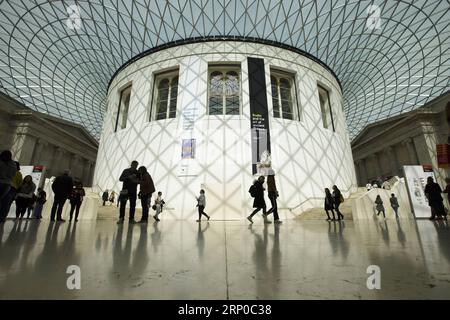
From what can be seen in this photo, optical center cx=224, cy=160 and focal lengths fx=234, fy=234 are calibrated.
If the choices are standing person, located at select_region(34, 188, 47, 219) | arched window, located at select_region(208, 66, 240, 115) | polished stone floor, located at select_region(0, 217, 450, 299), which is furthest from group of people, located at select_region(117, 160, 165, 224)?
arched window, located at select_region(208, 66, 240, 115)

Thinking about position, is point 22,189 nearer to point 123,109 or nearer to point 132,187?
point 132,187

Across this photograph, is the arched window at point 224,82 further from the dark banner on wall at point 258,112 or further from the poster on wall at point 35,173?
the poster on wall at point 35,173

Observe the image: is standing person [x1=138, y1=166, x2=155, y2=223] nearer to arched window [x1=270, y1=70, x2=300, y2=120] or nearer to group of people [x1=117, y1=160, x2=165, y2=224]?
group of people [x1=117, y1=160, x2=165, y2=224]

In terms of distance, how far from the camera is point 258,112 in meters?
20.0

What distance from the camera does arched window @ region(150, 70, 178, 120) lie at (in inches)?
868

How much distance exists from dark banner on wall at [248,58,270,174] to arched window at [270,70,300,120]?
2.14 meters

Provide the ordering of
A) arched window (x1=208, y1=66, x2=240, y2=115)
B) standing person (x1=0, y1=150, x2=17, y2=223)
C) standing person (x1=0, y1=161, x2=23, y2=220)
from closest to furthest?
1. standing person (x1=0, y1=150, x2=17, y2=223)
2. standing person (x1=0, y1=161, x2=23, y2=220)
3. arched window (x1=208, y1=66, x2=240, y2=115)

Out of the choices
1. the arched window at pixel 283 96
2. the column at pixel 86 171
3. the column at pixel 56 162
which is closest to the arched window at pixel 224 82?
the arched window at pixel 283 96

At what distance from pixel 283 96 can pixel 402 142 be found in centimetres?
2591

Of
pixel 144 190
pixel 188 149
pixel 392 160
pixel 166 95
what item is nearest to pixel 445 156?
pixel 144 190

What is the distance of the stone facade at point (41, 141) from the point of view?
32.1m

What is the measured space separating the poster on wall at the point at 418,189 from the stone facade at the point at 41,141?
142 feet
